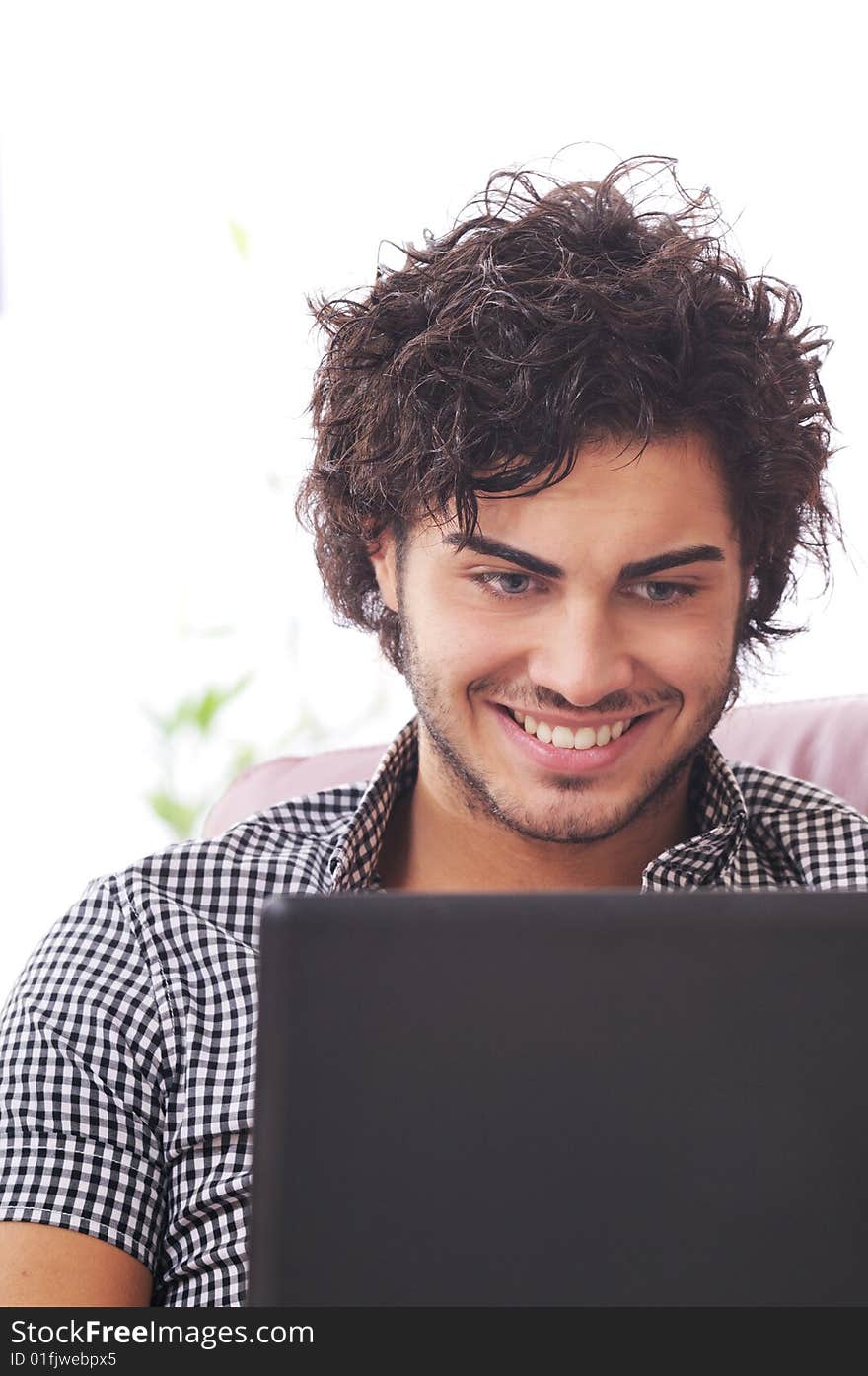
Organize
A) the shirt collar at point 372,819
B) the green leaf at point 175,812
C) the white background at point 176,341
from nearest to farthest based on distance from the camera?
the shirt collar at point 372,819 → the white background at point 176,341 → the green leaf at point 175,812

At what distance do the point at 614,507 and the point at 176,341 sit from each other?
68.8 inches

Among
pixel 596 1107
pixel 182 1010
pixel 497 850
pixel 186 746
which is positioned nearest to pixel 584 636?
pixel 497 850

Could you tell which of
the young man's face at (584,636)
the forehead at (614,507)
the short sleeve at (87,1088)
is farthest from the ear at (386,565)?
the short sleeve at (87,1088)

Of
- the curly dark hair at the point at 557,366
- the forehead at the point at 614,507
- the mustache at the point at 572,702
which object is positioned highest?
the curly dark hair at the point at 557,366

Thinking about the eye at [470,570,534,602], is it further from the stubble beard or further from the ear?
the ear

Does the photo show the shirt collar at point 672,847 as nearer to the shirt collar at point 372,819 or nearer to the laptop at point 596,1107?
the shirt collar at point 372,819

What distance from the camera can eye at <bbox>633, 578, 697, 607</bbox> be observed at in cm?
114

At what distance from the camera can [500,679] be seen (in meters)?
1.16

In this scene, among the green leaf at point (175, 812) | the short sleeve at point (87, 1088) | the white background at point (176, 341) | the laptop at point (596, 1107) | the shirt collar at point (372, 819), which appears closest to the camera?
the laptop at point (596, 1107)

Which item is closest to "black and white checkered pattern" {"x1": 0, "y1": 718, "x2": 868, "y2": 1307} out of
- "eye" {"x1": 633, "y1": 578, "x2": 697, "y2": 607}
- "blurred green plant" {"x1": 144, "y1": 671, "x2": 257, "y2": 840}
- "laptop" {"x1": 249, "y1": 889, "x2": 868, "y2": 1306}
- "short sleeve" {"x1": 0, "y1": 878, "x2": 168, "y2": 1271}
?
"short sleeve" {"x1": 0, "y1": 878, "x2": 168, "y2": 1271}

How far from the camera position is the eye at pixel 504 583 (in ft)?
3.72

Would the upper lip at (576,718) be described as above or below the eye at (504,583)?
below

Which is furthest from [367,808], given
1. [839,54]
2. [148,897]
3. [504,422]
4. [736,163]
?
[839,54]

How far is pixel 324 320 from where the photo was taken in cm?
137
